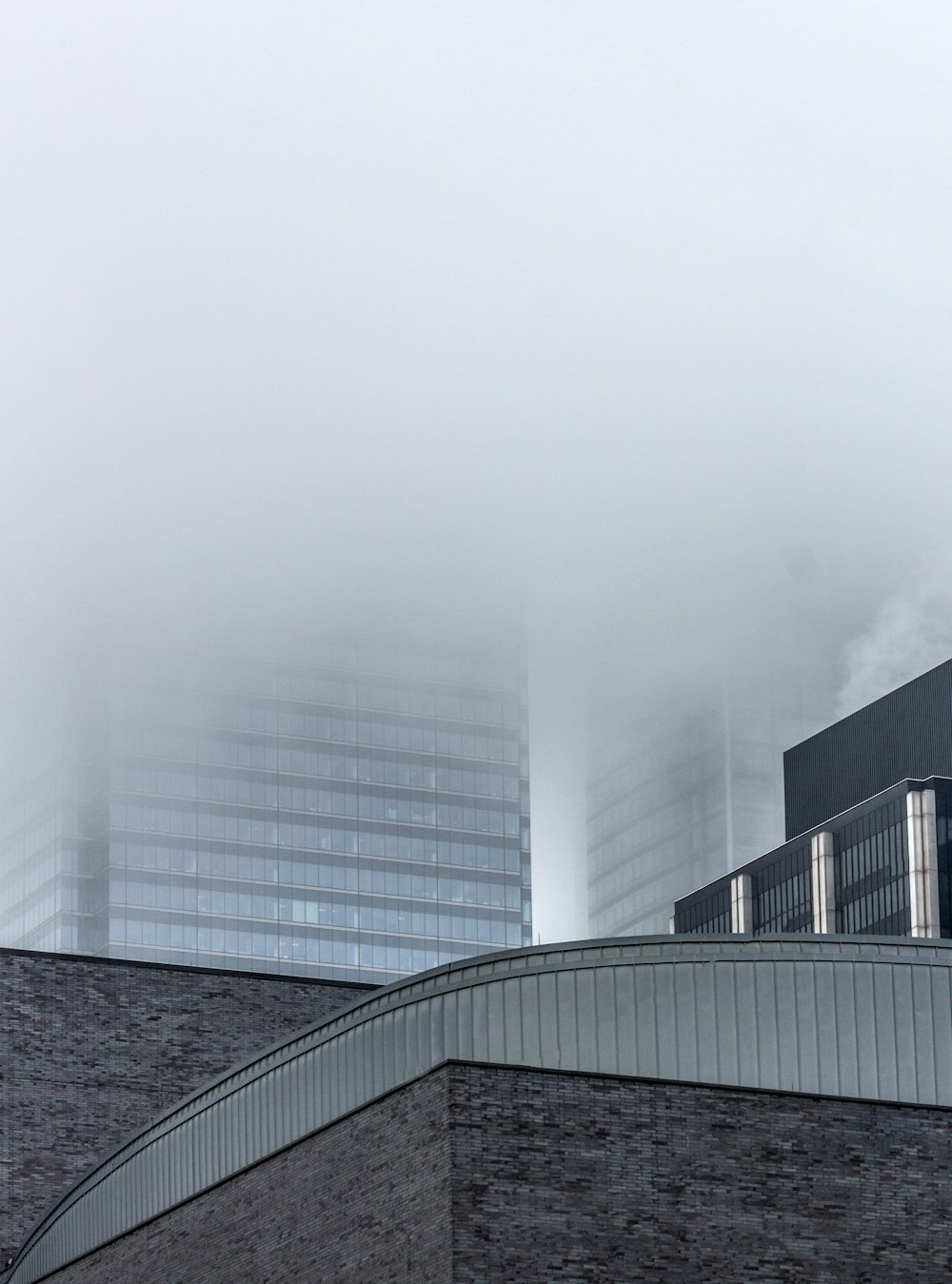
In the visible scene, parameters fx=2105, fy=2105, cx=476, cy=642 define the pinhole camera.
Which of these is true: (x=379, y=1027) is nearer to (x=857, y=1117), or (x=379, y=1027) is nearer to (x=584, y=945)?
(x=584, y=945)

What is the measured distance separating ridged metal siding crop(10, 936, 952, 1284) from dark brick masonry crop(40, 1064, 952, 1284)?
123cm

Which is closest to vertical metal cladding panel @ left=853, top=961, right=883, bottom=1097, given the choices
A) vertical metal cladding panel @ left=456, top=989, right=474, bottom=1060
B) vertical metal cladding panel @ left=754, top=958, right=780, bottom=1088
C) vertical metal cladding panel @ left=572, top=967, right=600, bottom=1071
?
vertical metal cladding panel @ left=754, top=958, right=780, bottom=1088

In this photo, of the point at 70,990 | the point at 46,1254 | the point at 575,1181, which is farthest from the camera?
the point at 70,990

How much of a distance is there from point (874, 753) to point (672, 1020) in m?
155

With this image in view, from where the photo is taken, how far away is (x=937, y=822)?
529 feet

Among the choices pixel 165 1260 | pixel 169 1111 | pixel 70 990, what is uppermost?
pixel 70 990

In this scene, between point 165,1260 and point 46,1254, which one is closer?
point 165,1260

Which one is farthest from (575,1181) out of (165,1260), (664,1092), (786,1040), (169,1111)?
(169,1111)

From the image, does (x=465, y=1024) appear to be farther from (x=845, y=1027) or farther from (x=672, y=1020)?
(x=845, y=1027)

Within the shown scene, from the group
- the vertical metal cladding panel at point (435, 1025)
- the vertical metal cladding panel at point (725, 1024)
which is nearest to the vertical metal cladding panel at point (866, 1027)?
the vertical metal cladding panel at point (725, 1024)

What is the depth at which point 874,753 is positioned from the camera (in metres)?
188

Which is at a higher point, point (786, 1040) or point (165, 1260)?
point (786, 1040)

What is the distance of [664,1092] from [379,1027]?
6.59m

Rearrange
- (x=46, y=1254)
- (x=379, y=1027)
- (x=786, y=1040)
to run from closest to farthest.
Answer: (x=786, y=1040) < (x=379, y=1027) < (x=46, y=1254)
